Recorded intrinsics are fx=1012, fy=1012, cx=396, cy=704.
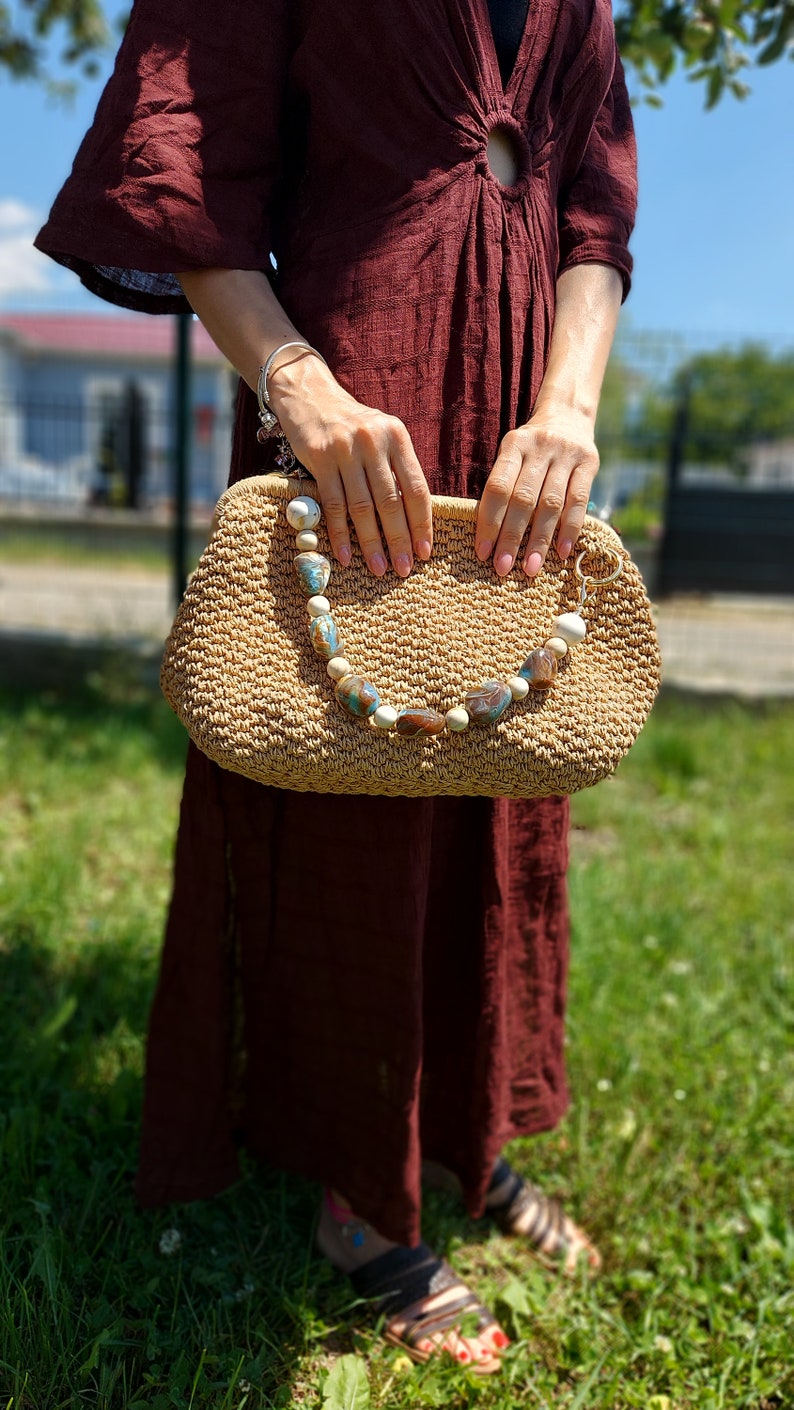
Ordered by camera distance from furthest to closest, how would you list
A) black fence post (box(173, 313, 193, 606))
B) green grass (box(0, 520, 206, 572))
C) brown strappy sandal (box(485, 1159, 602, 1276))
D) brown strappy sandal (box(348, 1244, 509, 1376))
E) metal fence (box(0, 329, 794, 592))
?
green grass (box(0, 520, 206, 572)) < metal fence (box(0, 329, 794, 592)) < black fence post (box(173, 313, 193, 606)) < brown strappy sandal (box(485, 1159, 602, 1276)) < brown strappy sandal (box(348, 1244, 509, 1376))

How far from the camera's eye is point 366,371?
115 centimetres

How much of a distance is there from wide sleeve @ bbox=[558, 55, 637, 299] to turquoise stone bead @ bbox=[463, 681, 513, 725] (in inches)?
22.7

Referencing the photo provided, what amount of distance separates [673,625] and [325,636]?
15.9 feet

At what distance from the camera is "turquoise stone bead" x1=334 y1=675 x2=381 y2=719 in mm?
1012

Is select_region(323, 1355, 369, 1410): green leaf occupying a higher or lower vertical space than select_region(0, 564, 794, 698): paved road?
lower

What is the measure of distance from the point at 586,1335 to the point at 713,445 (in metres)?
5.18

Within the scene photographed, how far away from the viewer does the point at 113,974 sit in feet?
6.93

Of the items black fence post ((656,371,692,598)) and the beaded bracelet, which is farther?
black fence post ((656,371,692,598))

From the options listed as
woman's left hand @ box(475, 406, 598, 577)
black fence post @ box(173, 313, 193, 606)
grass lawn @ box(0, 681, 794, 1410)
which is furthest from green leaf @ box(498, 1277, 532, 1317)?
black fence post @ box(173, 313, 193, 606)

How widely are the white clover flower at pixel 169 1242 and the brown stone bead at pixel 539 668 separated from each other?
0.96 meters

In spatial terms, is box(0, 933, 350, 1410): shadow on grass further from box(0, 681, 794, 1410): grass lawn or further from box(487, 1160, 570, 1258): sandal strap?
box(487, 1160, 570, 1258): sandal strap

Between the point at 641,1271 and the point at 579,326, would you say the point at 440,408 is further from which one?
the point at 641,1271

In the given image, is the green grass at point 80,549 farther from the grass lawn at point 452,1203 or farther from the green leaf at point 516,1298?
the green leaf at point 516,1298

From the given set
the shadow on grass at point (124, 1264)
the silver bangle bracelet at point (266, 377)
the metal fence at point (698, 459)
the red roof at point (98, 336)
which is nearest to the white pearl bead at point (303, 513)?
the silver bangle bracelet at point (266, 377)
